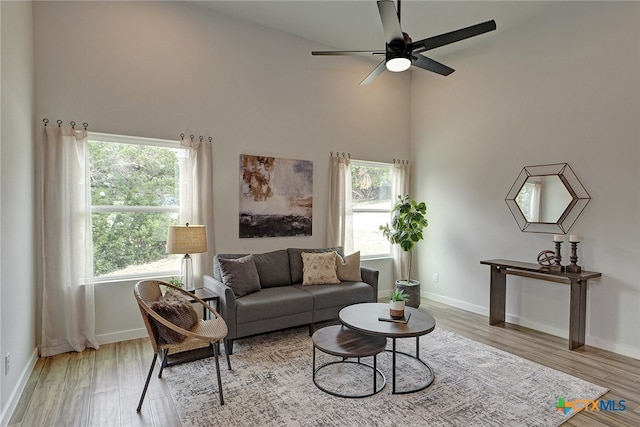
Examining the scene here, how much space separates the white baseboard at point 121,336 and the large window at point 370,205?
314 centimetres

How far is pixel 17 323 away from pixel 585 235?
17.8 ft

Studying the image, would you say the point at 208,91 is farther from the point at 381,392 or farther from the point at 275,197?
the point at 381,392

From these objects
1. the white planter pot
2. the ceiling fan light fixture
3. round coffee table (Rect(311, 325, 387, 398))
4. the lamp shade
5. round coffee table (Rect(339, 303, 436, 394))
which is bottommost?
round coffee table (Rect(311, 325, 387, 398))

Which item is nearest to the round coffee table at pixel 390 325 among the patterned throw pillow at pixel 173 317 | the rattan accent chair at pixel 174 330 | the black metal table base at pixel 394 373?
the black metal table base at pixel 394 373

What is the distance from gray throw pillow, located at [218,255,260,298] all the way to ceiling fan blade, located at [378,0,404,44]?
8.63ft

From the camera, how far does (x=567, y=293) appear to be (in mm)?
4051

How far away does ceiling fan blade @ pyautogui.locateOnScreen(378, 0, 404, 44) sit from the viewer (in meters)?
2.37

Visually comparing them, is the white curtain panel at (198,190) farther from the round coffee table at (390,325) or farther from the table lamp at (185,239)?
the round coffee table at (390,325)

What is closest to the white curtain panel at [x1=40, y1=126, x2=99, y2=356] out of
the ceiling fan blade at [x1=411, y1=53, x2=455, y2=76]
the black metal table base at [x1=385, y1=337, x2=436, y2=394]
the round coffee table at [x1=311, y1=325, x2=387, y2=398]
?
the round coffee table at [x1=311, y1=325, x2=387, y2=398]

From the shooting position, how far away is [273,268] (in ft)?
14.3

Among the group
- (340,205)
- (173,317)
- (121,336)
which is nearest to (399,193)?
(340,205)

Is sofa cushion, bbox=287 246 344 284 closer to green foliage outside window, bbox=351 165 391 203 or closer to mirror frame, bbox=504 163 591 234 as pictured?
green foliage outside window, bbox=351 165 391 203

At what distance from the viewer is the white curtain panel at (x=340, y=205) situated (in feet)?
17.0

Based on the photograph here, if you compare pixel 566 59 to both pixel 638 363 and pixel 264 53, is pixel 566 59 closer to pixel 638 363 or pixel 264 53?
pixel 638 363
